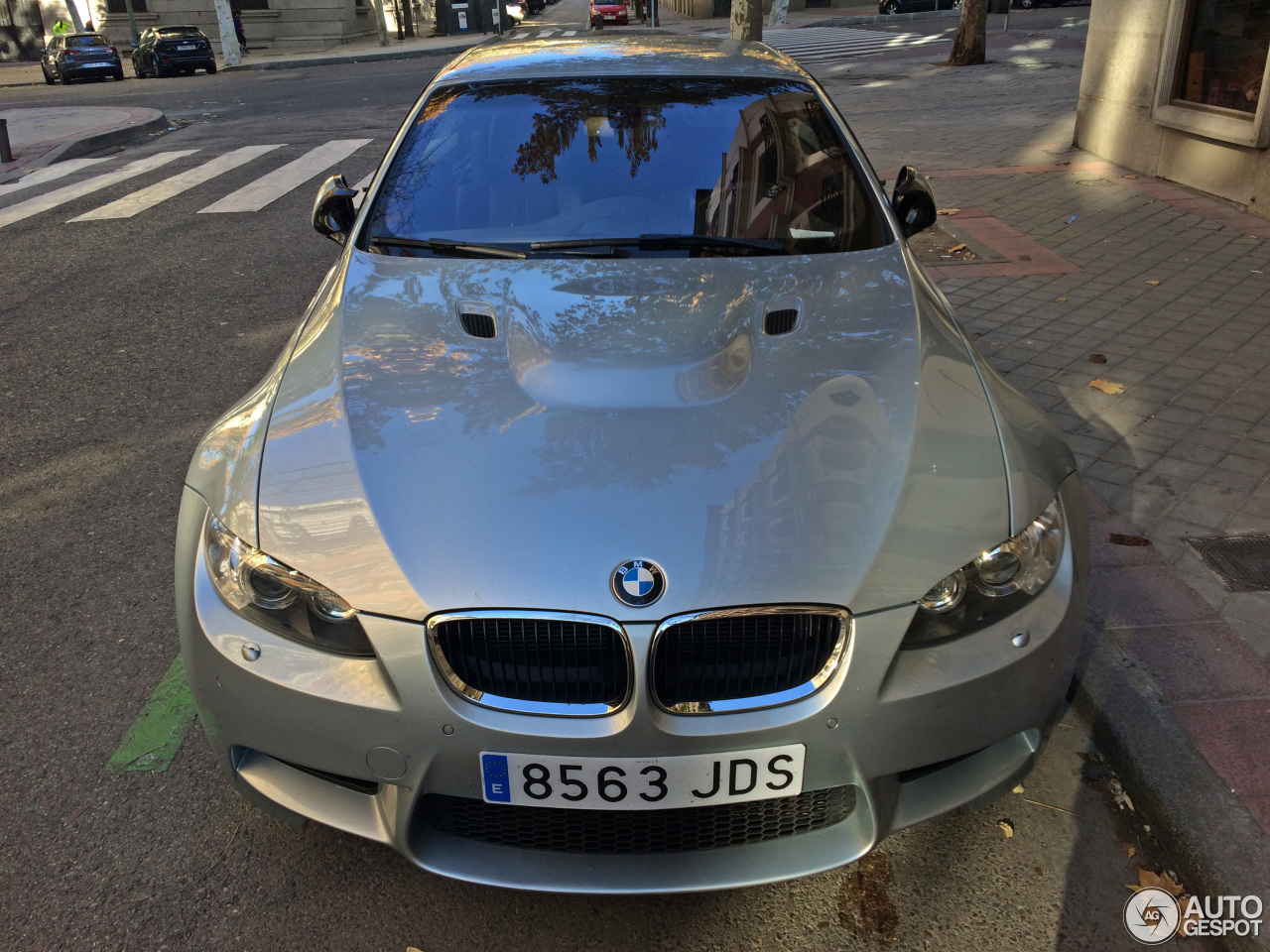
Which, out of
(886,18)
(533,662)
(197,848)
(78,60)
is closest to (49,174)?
(197,848)

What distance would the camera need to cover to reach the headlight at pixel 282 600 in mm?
1961

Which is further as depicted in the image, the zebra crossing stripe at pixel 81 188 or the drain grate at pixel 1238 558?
the zebra crossing stripe at pixel 81 188

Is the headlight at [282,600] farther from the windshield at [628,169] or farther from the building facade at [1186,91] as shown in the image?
the building facade at [1186,91]

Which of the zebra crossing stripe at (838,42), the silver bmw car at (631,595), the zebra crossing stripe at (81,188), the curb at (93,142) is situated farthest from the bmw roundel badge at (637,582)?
the zebra crossing stripe at (838,42)

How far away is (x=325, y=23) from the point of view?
1522 inches

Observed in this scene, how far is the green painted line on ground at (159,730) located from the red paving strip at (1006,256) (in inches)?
207

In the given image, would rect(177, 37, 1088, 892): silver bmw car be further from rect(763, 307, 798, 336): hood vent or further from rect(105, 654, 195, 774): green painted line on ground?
rect(105, 654, 195, 774): green painted line on ground

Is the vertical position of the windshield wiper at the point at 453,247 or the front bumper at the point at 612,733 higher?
the windshield wiper at the point at 453,247

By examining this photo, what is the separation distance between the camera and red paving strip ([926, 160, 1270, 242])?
24.5 feet

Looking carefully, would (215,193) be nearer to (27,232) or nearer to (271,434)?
(27,232)

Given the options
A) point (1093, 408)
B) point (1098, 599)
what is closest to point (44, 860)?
point (1098, 599)

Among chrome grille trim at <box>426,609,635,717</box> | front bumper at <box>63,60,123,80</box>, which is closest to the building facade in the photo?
chrome grille trim at <box>426,609,635,717</box>

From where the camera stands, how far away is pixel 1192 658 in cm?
288

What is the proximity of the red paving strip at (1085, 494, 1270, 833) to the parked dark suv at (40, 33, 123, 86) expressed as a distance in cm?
3217
